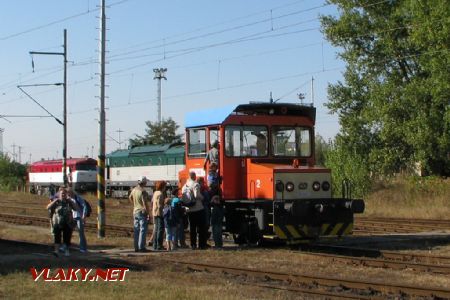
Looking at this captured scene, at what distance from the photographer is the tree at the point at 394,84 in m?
31.4

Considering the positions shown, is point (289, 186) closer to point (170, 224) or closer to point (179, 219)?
point (179, 219)

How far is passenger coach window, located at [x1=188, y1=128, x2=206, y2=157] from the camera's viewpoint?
16234 millimetres

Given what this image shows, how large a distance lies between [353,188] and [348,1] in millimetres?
11118

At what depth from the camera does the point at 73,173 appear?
54.8 meters

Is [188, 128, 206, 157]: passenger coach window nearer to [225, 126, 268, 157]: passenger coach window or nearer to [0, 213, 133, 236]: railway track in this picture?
[225, 126, 268, 157]: passenger coach window

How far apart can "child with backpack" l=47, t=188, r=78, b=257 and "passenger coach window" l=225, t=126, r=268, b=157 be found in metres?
3.82

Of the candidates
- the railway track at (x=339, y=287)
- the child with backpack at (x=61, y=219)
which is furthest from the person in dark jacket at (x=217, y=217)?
the railway track at (x=339, y=287)

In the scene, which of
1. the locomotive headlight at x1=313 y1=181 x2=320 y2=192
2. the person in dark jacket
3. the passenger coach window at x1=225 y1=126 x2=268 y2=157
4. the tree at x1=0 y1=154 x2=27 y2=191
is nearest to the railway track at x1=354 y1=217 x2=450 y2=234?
the locomotive headlight at x1=313 y1=181 x2=320 y2=192

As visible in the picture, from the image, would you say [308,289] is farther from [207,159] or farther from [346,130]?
[346,130]

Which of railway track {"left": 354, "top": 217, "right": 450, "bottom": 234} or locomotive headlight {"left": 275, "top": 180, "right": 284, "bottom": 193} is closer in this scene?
locomotive headlight {"left": 275, "top": 180, "right": 284, "bottom": 193}

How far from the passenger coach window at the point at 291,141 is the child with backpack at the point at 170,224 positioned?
2.80 metres

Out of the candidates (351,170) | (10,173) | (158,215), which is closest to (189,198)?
(158,215)

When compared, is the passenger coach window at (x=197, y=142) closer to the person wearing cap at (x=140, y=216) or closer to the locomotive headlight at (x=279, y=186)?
the person wearing cap at (x=140, y=216)

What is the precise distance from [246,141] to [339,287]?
601cm
